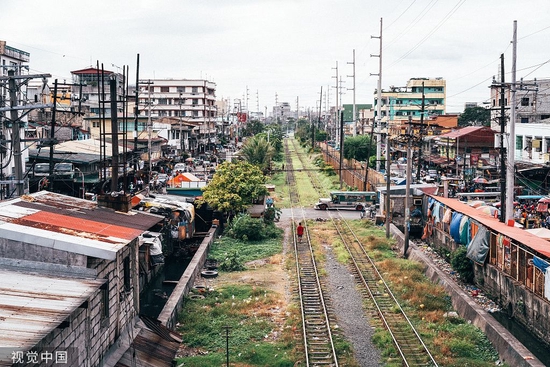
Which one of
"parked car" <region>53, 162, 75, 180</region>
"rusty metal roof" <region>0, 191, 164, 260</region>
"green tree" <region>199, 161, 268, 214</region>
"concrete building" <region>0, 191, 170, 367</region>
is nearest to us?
"concrete building" <region>0, 191, 170, 367</region>

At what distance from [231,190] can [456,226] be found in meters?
12.2

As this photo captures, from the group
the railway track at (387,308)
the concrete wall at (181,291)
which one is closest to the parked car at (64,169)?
the concrete wall at (181,291)

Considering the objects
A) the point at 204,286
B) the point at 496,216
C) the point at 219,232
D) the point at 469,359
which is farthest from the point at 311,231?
the point at 469,359

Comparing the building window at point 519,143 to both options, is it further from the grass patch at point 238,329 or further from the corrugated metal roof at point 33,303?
the corrugated metal roof at point 33,303

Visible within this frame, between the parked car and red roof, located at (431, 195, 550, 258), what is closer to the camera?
red roof, located at (431, 195, 550, 258)

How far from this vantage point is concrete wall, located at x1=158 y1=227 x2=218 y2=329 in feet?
56.6

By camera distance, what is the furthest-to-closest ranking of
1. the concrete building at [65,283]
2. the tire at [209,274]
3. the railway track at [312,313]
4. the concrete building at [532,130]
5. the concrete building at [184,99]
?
the concrete building at [184,99] → the concrete building at [532,130] → the tire at [209,274] → the railway track at [312,313] → the concrete building at [65,283]

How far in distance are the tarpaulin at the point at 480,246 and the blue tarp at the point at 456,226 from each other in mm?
2505

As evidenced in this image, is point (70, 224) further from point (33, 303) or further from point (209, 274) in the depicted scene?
point (209, 274)

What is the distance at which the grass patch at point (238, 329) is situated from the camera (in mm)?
15109

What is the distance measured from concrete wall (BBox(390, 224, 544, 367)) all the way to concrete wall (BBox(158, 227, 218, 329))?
8.22m

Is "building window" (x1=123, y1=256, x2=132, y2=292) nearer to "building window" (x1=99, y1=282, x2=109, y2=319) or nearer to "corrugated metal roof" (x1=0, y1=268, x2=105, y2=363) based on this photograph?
"building window" (x1=99, y1=282, x2=109, y2=319)

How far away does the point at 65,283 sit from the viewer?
10.7 m

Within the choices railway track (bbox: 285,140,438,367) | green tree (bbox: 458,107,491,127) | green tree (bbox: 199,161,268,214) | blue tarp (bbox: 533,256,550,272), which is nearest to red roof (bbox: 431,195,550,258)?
blue tarp (bbox: 533,256,550,272)
